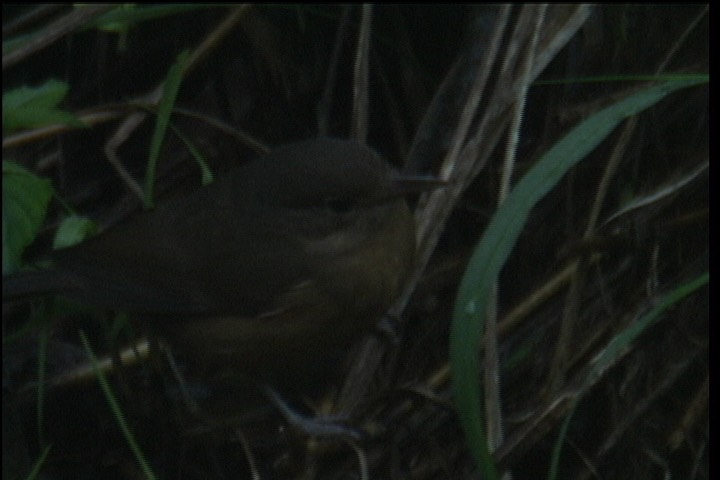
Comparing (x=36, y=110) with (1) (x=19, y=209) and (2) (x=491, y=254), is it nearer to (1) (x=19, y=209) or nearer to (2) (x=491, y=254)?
(1) (x=19, y=209)

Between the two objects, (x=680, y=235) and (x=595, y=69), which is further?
(x=595, y=69)

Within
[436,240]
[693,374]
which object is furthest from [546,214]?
[693,374]

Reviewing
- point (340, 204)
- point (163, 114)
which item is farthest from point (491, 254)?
point (163, 114)

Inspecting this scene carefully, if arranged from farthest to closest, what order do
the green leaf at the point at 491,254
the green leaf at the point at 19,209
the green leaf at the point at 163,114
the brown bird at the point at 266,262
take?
1. the green leaf at the point at 163,114
2. the brown bird at the point at 266,262
3. the green leaf at the point at 19,209
4. the green leaf at the point at 491,254

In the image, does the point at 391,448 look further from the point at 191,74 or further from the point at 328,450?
the point at 191,74

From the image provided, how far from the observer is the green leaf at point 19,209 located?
283cm

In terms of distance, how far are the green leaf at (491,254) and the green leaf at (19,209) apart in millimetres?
842

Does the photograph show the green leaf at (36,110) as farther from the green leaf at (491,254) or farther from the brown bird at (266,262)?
the green leaf at (491,254)

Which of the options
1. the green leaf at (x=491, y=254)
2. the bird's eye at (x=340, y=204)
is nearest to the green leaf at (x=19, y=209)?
the bird's eye at (x=340, y=204)

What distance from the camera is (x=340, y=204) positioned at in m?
3.13

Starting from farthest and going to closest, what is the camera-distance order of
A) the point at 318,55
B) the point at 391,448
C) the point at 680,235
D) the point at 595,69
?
the point at 318,55 → the point at 595,69 → the point at 680,235 → the point at 391,448

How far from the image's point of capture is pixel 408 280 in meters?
3.14

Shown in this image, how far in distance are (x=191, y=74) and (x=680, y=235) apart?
1226mm

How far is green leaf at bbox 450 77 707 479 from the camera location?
248cm
